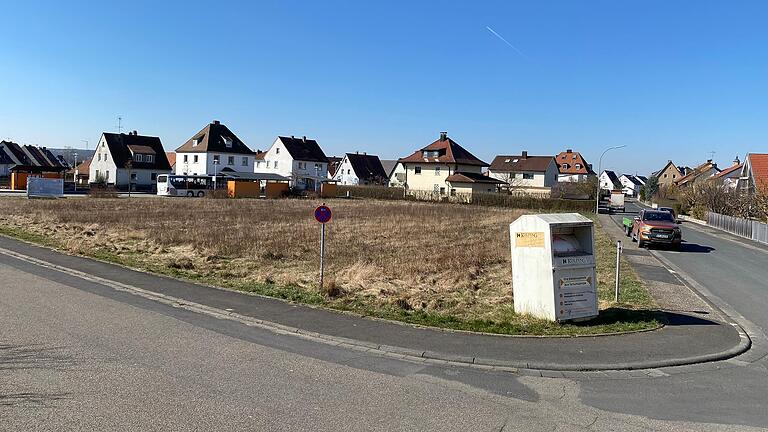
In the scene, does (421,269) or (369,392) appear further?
(421,269)

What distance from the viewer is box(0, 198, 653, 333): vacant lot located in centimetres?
1112

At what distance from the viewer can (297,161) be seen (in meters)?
95.5

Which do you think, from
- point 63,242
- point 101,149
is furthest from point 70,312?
point 101,149

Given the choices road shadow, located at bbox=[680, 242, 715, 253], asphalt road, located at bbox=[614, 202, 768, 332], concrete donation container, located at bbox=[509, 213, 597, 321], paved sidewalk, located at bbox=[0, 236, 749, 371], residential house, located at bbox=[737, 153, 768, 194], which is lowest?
asphalt road, located at bbox=[614, 202, 768, 332]

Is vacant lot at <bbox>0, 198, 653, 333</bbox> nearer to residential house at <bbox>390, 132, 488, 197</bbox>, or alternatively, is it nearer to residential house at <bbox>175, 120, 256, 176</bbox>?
residential house at <bbox>390, 132, 488, 197</bbox>

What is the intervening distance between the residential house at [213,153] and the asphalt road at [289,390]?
7887 cm

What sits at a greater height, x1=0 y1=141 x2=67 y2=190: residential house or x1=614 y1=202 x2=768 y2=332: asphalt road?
x1=0 y1=141 x2=67 y2=190: residential house

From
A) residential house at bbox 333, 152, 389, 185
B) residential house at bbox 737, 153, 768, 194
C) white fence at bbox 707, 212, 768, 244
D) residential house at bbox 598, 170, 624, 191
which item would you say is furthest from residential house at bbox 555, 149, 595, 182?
white fence at bbox 707, 212, 768, 244

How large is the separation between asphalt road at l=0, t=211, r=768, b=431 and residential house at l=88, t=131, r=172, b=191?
7613 cm

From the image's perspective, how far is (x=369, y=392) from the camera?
616cm

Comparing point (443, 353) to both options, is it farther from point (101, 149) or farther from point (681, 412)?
point (101, 149)

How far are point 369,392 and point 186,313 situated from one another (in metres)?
4.87

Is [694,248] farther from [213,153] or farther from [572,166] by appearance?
[572,166]

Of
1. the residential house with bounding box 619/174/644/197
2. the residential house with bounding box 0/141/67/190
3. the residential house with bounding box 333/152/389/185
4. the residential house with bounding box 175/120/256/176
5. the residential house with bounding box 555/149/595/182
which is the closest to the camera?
the residential house with bounding box 0/141/67/190
